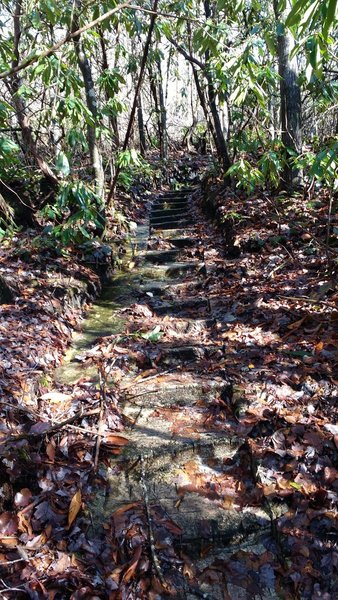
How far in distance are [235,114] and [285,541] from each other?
8.83m

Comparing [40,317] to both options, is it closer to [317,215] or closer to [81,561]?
[81,561]

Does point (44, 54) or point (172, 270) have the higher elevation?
point (44, 54)

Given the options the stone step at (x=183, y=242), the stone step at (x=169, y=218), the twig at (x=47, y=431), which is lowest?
the twig at (x=47, y=431)

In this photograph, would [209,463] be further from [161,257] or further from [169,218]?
[169,218]

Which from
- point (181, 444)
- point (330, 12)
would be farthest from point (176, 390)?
point (330, 12)

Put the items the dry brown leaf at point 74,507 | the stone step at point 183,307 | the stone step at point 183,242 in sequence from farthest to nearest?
→ the stone step at point 183,242 < the stone step at point 183,307 < the dry brown leaf at point 74,507

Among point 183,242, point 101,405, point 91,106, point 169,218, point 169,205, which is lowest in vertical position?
point 101,405

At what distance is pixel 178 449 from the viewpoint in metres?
3.18

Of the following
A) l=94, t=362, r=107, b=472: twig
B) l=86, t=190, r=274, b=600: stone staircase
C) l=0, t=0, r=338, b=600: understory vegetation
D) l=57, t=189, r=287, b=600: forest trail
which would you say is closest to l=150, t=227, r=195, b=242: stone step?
l=0, t=0, r=338, b=600: understory vegetation

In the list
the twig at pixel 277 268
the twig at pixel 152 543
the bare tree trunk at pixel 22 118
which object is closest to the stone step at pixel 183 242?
the bare tree trunk at pixel 22 118

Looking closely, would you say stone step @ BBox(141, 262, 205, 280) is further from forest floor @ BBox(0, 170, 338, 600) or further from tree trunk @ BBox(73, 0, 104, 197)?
tree trunk @ BBox(73, 0, 104, 197)

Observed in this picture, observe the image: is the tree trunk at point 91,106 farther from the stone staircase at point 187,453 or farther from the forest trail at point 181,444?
the stone staircase at point 187,453

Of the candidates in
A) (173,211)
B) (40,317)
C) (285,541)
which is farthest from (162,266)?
(285,541)

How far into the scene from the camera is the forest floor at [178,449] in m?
2.48
